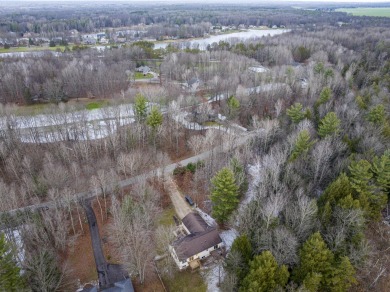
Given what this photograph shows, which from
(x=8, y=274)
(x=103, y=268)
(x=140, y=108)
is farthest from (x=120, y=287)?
(x=140, y=108)

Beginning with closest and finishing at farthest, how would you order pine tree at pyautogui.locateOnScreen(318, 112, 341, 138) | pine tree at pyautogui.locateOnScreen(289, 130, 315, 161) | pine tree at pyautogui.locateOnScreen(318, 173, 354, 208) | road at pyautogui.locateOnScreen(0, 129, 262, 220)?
1. pine tree at pyautogui.locateOnScreen(318, 173, 354, 208)
2. road at pyautogui.locateOnScreen(0, 129, 262, 220)
3. pine tree at pyautogui.locateOnScreen(289, 130, 315, 161)
4. pine tree at pyautogui.locateOnScreen(318, 112, 341, 138)

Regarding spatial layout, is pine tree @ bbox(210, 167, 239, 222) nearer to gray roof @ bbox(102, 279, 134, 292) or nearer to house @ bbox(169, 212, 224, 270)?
house @ bbox(169, 212, 224, 270)

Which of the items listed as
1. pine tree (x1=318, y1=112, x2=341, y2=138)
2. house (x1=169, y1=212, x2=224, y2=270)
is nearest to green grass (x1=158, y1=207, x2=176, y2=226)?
house (x1=169, y1=212, x2=224, y2=270)

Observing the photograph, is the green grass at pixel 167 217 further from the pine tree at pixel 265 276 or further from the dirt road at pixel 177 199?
the pine tree at pixel 265 276

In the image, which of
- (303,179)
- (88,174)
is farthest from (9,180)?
(303,179)

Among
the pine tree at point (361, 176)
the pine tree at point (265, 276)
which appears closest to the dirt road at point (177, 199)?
the pine tree at point (265, 276)

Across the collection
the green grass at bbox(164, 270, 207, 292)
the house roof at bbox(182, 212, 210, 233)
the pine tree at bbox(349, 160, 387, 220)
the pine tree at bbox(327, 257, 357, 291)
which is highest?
the pine tree at bbox(349, 160, 387, 220)

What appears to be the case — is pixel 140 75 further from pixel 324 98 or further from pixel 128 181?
pixel 324 98
